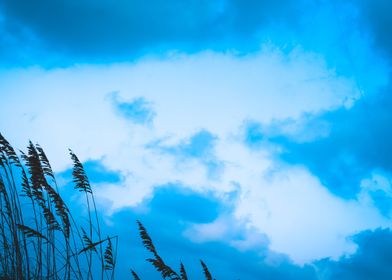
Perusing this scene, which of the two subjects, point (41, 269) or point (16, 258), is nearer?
point (16, 258)

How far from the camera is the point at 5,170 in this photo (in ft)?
17.3

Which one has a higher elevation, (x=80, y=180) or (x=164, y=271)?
(x=80, y=180)

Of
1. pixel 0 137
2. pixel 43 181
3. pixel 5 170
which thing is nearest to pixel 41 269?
pixel 43 181

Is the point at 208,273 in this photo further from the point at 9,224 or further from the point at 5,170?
the point at 5,170

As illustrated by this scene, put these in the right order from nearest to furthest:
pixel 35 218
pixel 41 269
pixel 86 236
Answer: pixel 41 269 < pixel 86 236 < pixel 35 218

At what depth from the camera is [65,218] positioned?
4.97m

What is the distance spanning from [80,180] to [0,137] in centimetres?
123

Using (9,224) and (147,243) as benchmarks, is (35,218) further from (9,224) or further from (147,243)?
(147,243)

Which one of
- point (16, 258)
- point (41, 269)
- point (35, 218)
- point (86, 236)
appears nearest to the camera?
point (16, 258)

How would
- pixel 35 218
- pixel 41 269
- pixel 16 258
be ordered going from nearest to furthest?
pixel 16 258
pixel 41 269
pixel 35 218

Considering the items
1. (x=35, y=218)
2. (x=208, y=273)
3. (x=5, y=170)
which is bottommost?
(x=208, y=273)

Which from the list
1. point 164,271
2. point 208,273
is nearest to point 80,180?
point 164,271

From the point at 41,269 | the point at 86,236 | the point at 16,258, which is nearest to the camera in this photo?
the point at 16,258

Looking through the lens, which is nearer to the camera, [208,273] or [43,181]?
[43,181]
